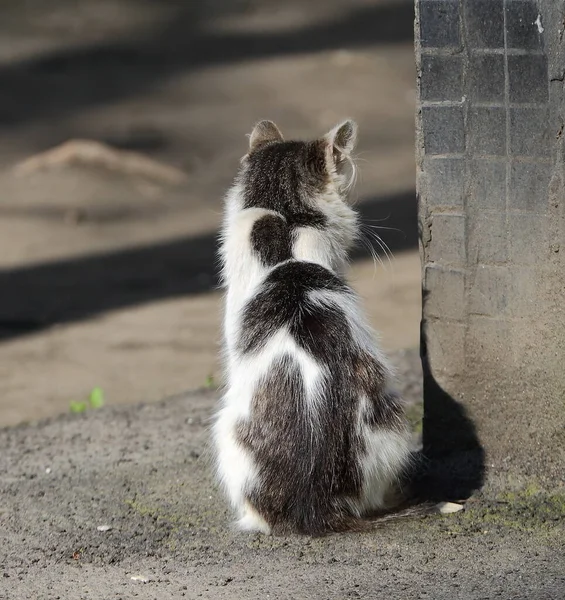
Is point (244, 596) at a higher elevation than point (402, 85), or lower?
lower

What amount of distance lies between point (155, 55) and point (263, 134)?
376 inches

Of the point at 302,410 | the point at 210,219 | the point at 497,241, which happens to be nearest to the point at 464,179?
the point at 497,241

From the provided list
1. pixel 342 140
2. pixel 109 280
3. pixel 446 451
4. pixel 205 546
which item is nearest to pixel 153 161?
pixel 109 280

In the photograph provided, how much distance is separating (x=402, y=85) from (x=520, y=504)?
9.22 meters

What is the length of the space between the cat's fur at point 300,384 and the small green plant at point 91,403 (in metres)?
2.15

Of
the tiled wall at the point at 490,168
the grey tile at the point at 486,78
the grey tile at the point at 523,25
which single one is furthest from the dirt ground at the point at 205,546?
the grey tile at the point at 523,25

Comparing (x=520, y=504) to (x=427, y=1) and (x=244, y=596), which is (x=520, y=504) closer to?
(x=244, y=596)

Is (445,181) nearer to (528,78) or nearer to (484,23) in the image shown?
(528,78)

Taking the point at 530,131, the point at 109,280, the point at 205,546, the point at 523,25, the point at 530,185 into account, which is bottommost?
the point at 205,546

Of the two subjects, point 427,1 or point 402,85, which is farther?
point 402,85

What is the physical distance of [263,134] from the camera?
187 inches

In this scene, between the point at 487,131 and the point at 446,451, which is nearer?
the point at 487,131

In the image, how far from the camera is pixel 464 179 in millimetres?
4133

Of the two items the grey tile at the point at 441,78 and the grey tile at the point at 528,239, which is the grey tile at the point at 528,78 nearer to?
the grey tile at the point at 441,78
